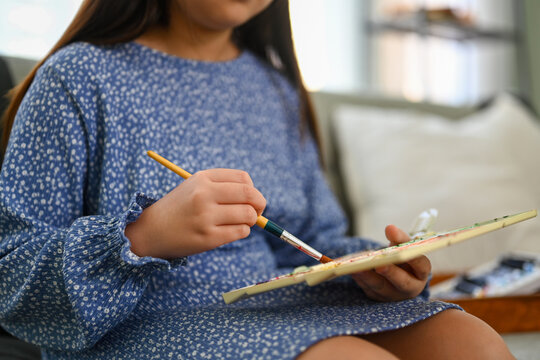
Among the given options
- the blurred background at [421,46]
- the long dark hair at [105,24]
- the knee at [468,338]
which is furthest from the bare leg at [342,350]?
the blurred background at [421,46]

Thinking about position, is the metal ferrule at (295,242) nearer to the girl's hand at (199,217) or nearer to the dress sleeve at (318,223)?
the girl's hand at (199,217)

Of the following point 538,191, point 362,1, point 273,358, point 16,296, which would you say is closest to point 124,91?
point 16,296

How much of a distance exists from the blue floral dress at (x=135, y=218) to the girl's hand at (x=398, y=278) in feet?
0.10

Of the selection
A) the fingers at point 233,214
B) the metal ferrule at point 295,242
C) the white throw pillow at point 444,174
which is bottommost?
the white throw pillow at point 444,174

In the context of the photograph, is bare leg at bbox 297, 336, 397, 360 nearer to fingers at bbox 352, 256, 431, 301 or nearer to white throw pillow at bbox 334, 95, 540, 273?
fingers at bbox 352, 256, 431, 301

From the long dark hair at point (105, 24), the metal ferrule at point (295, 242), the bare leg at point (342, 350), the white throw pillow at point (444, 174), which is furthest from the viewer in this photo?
the white throw pillow at point (444, 174)

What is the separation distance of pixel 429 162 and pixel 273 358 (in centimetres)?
108

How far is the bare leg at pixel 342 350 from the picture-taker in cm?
48

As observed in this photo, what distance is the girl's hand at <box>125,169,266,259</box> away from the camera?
542 millimetres

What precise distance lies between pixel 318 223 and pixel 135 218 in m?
0.45

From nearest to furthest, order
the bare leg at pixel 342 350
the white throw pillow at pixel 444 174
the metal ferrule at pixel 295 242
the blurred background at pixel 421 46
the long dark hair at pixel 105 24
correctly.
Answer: the bare leg at pixel 342 350, the metal ferrule at pixel 295 242, the long dark hair at pixel 105 24, the white throw pillow at pixel 444 174, the blurred background at pixel 421 46

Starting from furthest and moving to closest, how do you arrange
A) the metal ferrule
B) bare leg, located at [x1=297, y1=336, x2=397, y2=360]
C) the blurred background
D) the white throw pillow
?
1. the blurred background
2. the white throw pillow
3. the metal ferrule
4. bare leg, located at [x1=297, y1=336, x2=397, y2=360]

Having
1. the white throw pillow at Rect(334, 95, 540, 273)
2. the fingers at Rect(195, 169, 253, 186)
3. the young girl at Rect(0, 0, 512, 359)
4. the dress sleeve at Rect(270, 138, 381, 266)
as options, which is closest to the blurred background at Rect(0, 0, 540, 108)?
the white throw pillow at Rect(334, 95, 540, 273)

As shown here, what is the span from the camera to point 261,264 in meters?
0.82
